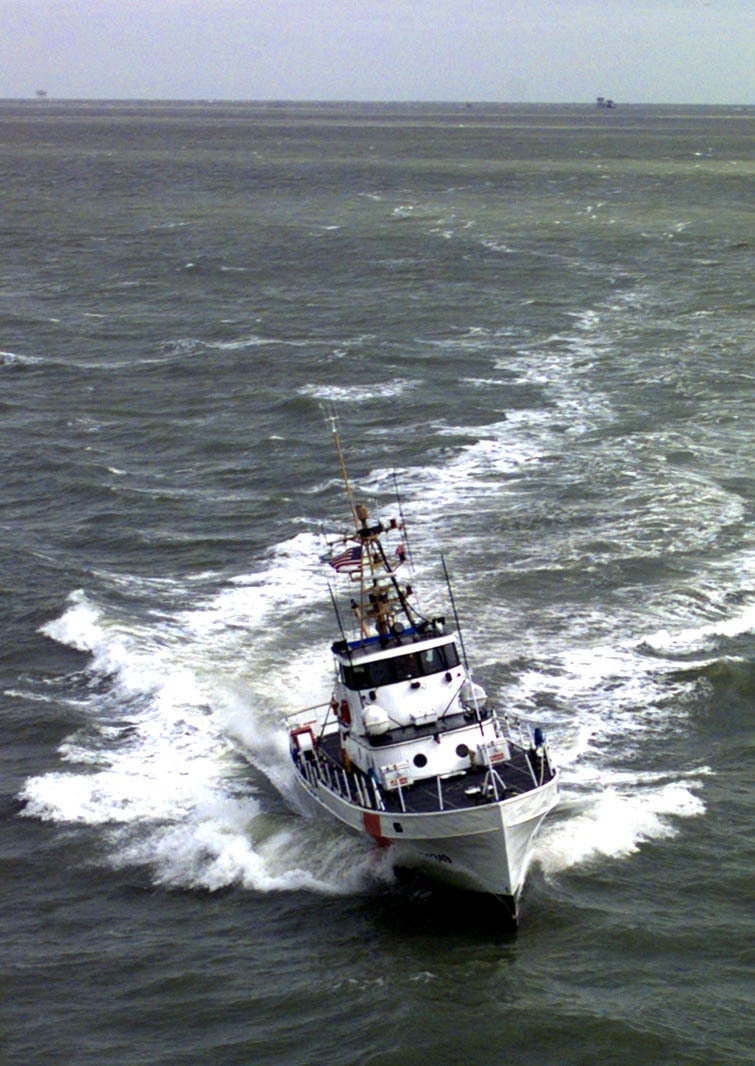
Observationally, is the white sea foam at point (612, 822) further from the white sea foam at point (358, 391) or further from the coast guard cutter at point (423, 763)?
the white sea foam at point (358, 391)

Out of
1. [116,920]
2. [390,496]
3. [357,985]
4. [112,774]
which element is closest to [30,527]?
[390,496]

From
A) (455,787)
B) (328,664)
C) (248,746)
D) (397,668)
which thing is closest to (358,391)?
(328,664)

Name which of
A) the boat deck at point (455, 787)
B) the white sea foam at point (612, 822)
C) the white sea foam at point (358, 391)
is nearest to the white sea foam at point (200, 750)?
the boat deck at point (455, 787)

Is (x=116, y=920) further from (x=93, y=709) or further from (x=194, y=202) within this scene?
(x=194, y=202)

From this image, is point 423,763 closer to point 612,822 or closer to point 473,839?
point 473,839

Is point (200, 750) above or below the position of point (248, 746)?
above

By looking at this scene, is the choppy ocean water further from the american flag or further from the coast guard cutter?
the american flag
